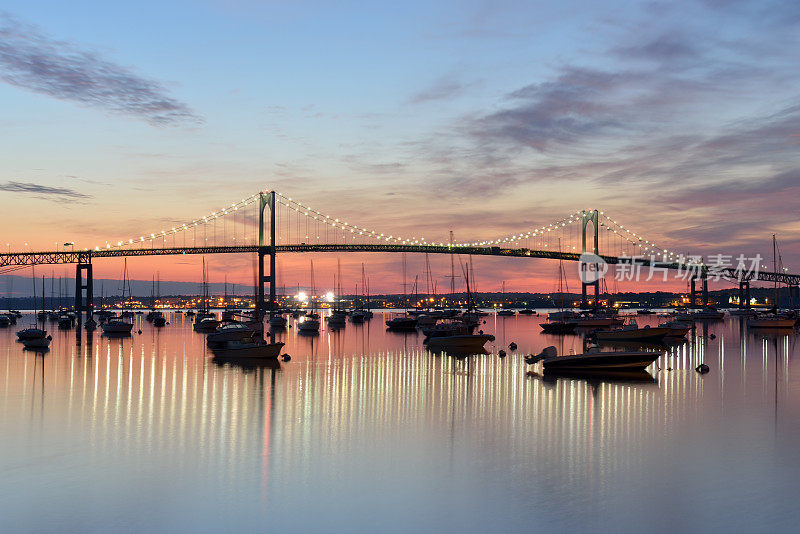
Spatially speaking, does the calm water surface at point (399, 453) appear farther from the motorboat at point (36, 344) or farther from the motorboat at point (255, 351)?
the motorboat at point (36, 344)

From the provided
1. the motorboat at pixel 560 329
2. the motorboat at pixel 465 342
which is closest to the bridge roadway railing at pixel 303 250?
the motorboat at pixel 560 329

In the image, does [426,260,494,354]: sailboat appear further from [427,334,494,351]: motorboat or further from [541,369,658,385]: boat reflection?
[541,369,658,385]: boat reflection

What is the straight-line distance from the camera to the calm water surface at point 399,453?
10.3 metres

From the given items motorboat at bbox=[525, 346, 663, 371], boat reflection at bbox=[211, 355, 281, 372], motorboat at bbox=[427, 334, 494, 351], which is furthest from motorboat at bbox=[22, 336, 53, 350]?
motorboat at bbox=[525, 346, 663, 371]

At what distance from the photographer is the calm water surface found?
404 inches

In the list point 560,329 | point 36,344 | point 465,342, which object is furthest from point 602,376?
point 36,344

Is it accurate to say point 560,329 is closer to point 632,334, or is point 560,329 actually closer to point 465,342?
point 632,334

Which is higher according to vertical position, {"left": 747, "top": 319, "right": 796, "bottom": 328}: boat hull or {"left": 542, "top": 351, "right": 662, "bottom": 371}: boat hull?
{"left": 542, "top": 351, "right": 662, "bottom": 371}: boat hull

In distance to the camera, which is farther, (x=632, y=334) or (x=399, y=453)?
(x=632, y=334)

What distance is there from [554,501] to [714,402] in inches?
502

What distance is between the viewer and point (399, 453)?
14.3 m

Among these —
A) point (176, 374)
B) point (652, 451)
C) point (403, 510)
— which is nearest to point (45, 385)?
point (176, 374)

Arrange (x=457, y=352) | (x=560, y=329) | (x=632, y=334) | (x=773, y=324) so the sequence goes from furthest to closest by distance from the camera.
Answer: (x=773, y=324), (x=560, y=329), (x=632, y=334), (x=457, y=352)

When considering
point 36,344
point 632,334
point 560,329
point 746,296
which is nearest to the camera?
point 36,344
